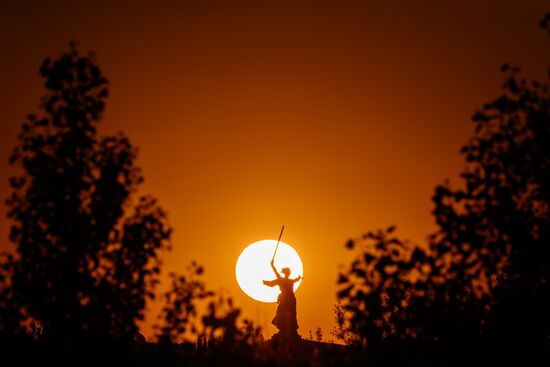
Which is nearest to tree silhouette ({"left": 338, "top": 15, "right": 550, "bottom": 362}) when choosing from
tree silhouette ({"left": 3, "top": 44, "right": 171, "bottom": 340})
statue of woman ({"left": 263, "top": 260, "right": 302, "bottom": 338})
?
tree silhouette ({"left": 3, "top": 44, "right": 171, "bottom": 340})

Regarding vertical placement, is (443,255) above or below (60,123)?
below

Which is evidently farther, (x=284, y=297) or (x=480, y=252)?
(x=284, y=297)

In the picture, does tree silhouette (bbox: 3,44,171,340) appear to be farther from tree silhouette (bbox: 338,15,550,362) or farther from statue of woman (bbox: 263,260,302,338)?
statue of woman (bbox: 263,260,302,338)

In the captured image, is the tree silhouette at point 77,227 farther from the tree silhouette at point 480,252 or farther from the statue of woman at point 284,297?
the statue of woman at point 284,297

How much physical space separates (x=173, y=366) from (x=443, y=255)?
4774 mm

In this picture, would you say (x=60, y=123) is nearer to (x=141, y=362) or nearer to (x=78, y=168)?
(x=78, y=168)

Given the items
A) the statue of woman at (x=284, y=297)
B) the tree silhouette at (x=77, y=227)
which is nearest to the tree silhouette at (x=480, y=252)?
the tree silhouette at (x=77, y=227)

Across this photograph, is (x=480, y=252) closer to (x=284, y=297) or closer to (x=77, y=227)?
(x=77, y=227)

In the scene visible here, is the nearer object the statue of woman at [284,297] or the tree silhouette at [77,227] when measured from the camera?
the tree silhouette at [77,227]

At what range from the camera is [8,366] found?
9633 millimetres

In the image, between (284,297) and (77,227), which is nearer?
(77,227)

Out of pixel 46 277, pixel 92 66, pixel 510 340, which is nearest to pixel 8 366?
pixel 46 277

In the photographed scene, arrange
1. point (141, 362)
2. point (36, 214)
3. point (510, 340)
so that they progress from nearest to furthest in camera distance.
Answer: point (36, 214), point (141, 362), point (510, 340)

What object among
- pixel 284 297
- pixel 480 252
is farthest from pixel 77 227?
pixel 284 297
